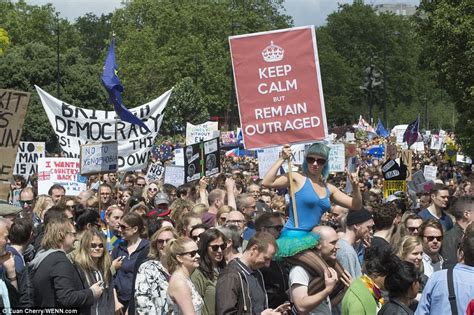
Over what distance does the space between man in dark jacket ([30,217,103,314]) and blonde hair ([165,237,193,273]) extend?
2.23ft

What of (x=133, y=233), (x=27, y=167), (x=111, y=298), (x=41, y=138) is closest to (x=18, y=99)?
(x=133, y=233)

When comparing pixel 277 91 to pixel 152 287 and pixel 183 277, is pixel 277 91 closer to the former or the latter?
pixel 152 287

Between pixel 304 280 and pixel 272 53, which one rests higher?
pixel 272 53

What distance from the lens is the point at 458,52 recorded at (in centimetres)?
3144

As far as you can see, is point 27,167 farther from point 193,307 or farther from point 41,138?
point 41,138

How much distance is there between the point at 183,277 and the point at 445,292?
176 cm

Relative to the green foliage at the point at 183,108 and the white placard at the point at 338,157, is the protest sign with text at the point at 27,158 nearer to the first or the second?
the white placard at the point at 338,157

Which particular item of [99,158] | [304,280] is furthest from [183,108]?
[304,280]

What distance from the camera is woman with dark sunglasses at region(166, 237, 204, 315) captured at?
710 centimetres

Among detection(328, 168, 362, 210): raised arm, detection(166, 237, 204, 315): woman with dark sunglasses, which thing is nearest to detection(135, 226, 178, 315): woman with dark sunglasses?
detection(166, 237, 204, 315): woman with dark sunglasses

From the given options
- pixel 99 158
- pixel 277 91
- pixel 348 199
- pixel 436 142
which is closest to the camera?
pixel 348 199

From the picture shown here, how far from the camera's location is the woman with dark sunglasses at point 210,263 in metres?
7.73

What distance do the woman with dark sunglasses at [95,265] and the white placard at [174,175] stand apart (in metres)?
10.3

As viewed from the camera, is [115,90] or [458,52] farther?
[458,52]
